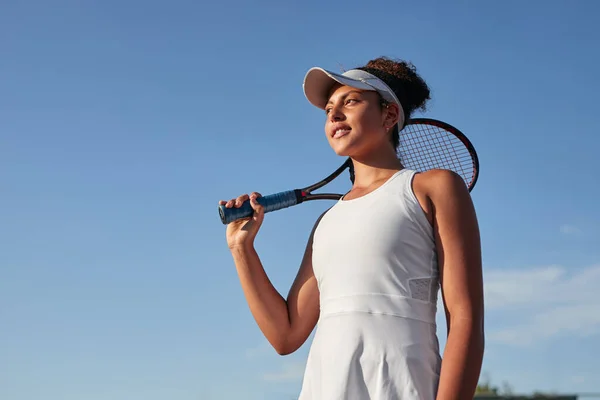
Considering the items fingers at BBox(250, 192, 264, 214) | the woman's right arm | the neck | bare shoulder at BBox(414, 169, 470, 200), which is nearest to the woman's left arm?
bare shoulder at BBox(414, 169, 470, 200)

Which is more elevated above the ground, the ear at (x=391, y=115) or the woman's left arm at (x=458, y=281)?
the ear at (x=391, y=115)

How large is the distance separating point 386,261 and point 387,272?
4 cm

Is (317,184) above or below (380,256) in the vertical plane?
above

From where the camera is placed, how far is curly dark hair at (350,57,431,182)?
3740 mm

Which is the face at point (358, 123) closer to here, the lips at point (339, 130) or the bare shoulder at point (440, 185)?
the lips at point (339, 130)

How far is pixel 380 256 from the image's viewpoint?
314 cm

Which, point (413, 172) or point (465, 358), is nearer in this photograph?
point (465, 358)

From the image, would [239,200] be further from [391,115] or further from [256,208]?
[391,115]

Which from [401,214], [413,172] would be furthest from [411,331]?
[413,172]

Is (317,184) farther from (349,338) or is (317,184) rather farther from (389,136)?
(349,338)

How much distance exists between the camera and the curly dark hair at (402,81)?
147 inches

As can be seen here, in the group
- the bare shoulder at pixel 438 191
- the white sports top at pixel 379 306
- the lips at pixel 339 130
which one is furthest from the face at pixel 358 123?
the bare shoulder at pixel 438 191

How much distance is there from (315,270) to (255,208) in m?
0.62

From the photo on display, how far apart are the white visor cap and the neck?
20 centimetres
